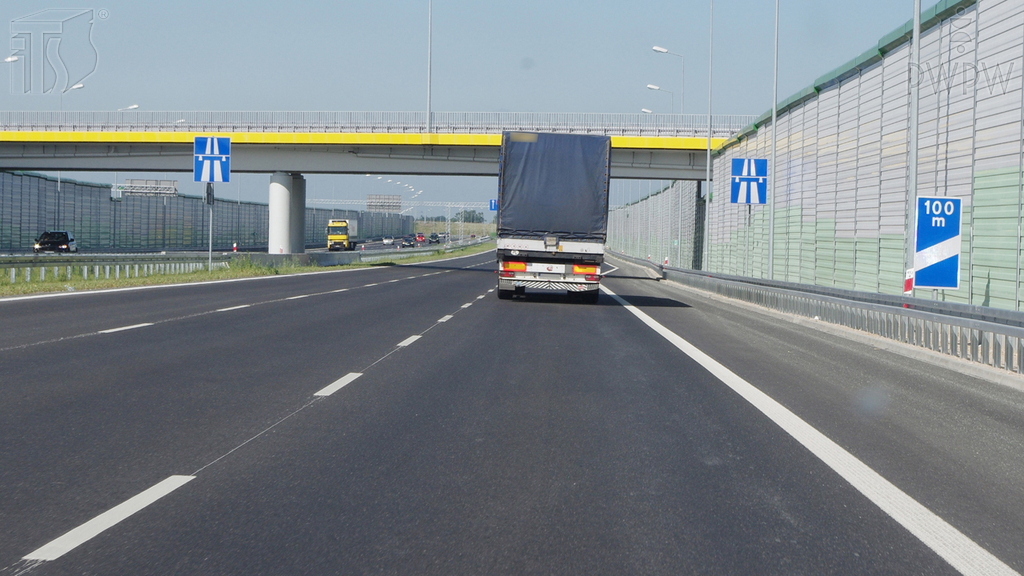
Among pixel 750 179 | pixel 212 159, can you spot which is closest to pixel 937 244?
pixel 750 179

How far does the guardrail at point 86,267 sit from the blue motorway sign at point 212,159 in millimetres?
4240

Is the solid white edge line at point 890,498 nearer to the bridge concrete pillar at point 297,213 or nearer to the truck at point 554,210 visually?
the truck at point 554,210

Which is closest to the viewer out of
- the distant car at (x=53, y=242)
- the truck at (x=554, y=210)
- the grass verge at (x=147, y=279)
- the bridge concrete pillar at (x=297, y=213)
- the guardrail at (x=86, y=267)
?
the truck at (x=554, y=210)

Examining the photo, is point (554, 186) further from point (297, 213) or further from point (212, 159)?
point (297, 213)

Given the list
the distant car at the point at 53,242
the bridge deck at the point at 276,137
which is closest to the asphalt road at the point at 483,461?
the bridge deck at the point at 276,137

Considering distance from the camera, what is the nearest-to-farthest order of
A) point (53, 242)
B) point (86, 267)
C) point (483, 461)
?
point (483, 461), point (86, 267), point (53, 242)

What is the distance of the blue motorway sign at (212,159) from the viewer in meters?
35.0

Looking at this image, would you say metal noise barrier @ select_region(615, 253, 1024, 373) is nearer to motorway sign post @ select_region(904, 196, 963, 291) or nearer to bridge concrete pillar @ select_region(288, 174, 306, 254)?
motorway sign post @ select_region(904, 196, 963, 291)

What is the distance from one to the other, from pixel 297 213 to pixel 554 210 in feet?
98.9

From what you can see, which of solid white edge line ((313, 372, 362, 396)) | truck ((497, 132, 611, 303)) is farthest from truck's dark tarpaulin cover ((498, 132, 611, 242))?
solid white edge line ((313, 372, 362, 396))

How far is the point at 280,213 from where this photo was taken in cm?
4922

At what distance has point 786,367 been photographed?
38.5 feet

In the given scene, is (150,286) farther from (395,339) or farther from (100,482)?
(100,482)

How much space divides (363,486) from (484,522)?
0.97m
